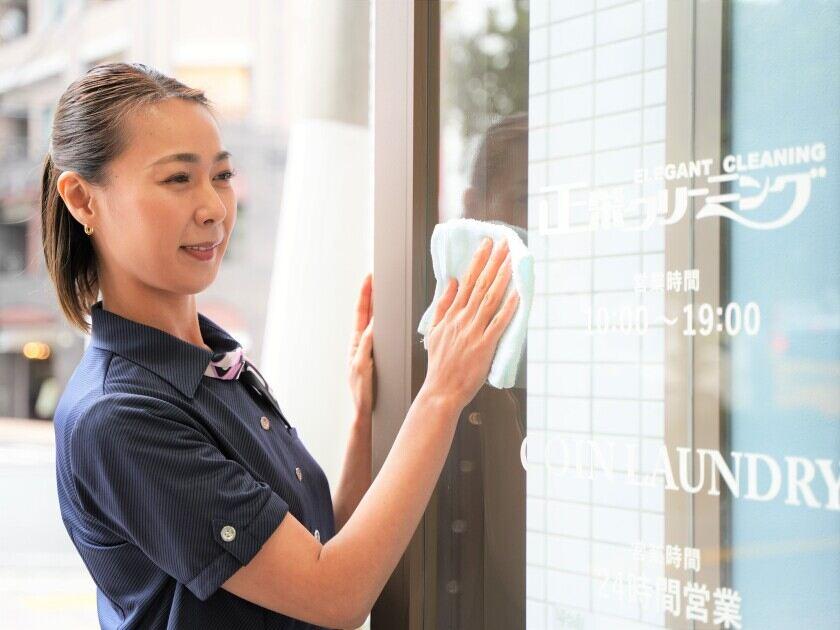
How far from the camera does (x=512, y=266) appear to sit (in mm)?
989

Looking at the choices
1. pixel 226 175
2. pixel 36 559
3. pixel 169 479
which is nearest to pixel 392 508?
pixel 169 479

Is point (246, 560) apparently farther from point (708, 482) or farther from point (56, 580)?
point (56, 580)

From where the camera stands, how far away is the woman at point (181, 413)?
0.94 meters

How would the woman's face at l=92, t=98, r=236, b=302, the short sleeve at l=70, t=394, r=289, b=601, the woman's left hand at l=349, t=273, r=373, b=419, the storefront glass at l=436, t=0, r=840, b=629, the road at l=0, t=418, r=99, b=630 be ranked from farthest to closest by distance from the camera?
the road at l=0, t=418, r=99, b=630, the woman's left hand at l=349, t=273, r=373, b=419, the woman's face at l=92, t=98, r=236, b=302, the short sleeve at l=70, t=394, r=289, b=601, the storefront glass at l=436, t=0, r=840, b=629

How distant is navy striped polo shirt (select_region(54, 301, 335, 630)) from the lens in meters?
0.94

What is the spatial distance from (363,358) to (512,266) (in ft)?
1.08

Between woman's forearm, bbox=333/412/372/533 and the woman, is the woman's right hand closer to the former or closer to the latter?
the woman

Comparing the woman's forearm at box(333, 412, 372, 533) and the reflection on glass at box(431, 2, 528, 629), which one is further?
the woman's forearm at box(333, 412, 372, 533)

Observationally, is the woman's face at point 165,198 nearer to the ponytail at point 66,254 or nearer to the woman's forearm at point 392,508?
the ponytail at point 66,254

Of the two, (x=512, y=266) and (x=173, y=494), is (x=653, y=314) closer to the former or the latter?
(x=512, y=266)

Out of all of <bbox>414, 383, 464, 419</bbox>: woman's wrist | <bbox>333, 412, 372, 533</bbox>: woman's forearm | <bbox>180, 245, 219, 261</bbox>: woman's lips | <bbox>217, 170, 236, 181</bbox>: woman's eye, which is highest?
<bbox>217, 170, 236, 181</bbox>: woman's eye

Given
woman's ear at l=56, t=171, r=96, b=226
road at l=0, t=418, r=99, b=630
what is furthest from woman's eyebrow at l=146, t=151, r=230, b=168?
road at l=0, t=418, r=99, b=630

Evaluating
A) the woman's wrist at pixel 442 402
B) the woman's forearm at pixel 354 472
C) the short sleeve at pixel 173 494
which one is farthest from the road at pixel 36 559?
the woman's wrist at pixel 442 402

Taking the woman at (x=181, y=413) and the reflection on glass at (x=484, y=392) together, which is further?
the reflection on glass at (x=484, y=392)
